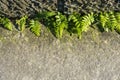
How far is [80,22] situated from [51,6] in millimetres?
451

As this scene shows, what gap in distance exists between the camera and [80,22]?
18.7 feet

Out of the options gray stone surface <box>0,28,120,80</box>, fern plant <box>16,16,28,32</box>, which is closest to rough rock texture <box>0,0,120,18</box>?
fern plant <box>16,16,28,32</box>

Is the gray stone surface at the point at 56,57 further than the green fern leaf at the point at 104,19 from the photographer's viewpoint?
No

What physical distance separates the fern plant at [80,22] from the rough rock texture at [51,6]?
0.08m

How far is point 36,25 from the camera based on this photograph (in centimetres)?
575

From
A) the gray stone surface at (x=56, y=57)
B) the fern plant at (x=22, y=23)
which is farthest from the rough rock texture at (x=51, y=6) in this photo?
the gray stone surface at (x=56, y=57)

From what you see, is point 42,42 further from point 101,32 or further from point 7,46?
point 101,32

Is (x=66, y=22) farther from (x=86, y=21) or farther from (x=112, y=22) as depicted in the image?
(x=112, y=22)

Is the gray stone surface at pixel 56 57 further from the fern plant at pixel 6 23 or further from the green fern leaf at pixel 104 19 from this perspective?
the green fern leaf at pixel 104 19

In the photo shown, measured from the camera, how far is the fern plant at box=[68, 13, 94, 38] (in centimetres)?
568

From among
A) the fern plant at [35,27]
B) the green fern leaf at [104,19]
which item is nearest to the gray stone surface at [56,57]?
the fern plant at [35,27]

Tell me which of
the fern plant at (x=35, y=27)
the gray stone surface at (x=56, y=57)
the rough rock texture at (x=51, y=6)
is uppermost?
the rough rock texture at (x=51, y=6)

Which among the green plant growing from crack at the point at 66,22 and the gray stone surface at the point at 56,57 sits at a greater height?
the green plant growing from crack at the point at 66,22

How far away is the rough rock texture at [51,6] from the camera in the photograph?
18.5ft
